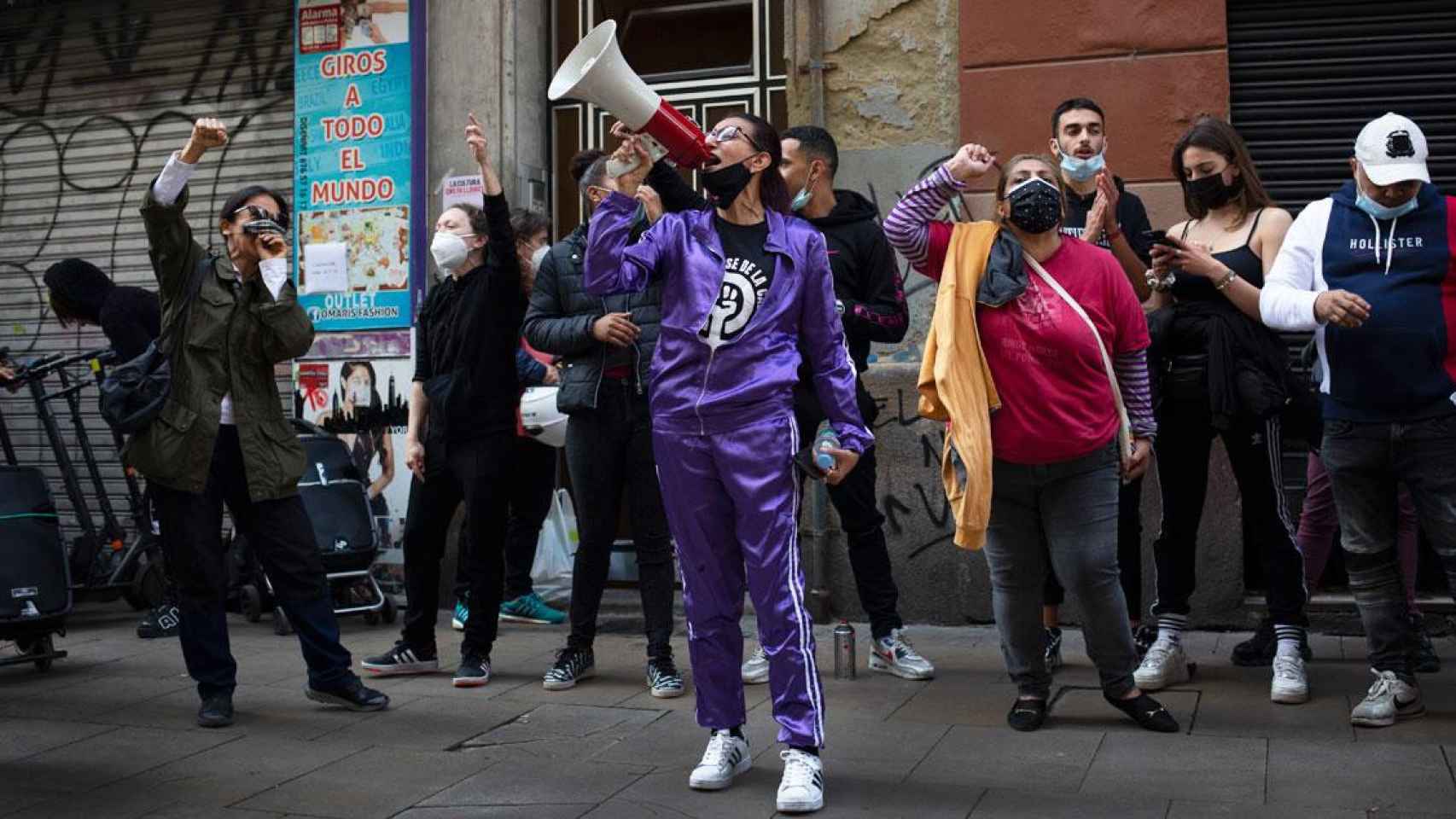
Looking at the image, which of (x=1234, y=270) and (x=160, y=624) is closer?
(x=1234, y=270)

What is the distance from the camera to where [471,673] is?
6.00 metres

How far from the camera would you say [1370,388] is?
16.3ft

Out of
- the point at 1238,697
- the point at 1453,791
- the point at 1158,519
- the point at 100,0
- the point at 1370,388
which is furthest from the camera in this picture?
the point at 100,0

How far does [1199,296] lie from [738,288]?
2.13 meters

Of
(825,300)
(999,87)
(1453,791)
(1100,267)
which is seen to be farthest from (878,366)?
(1453,791)

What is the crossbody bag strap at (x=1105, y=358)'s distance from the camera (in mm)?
4859

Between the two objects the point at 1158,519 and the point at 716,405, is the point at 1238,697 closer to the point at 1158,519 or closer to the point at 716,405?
the point at 1158,519

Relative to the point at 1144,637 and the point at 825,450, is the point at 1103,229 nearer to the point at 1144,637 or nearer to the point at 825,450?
the point at 1144,637

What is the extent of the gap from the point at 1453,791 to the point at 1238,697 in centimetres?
130

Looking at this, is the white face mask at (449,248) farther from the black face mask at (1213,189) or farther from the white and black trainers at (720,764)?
the black face mask at (1213,189)

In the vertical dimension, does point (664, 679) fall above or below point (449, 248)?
below

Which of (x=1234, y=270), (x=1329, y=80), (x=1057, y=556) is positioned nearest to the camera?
(x=1057, y=556)

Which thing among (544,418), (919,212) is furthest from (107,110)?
(919,212)

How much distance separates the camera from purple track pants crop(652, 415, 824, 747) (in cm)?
427
